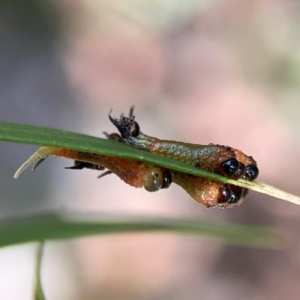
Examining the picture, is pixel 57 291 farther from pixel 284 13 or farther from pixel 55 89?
pixel 284 13

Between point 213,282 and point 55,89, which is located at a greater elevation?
point 55,89

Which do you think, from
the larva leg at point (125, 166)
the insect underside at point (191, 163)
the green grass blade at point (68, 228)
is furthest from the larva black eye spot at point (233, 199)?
the green grass blade at point (68, 228)

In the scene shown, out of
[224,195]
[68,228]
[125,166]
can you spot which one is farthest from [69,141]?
[68,228]

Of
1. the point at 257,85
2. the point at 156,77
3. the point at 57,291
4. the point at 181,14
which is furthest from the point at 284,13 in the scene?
the point at 57,291

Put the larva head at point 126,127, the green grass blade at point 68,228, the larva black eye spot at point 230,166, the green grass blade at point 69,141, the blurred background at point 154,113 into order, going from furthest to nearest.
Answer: the blurred background at point 154,113
the green grass blade at point 68,228
the larva head at point 126,127
the larva black eye spot at point 230,166
the green grass blade at point 69,141

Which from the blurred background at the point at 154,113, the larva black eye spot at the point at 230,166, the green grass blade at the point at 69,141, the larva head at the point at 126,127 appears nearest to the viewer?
the green grass blade at the point at 69,141

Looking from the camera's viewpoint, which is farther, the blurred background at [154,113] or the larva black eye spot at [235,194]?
the blurred background at [154,113]

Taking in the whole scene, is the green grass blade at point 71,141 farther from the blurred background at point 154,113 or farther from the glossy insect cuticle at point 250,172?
the blurred background at point 154,113
